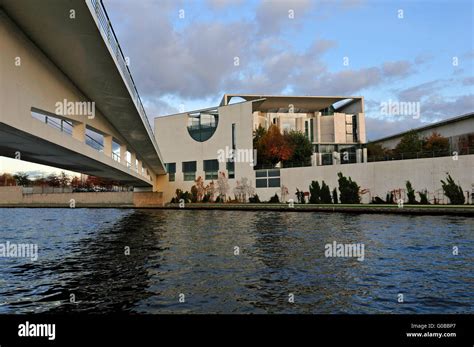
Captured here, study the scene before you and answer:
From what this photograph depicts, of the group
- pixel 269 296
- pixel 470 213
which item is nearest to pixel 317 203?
pixel 470 213

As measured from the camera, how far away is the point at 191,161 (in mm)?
68812

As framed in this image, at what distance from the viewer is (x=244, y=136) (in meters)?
62.6

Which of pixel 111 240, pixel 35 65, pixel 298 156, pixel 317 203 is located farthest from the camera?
pixel 298 156

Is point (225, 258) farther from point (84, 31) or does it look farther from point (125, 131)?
point (125, 131)

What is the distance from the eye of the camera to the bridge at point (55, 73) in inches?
337

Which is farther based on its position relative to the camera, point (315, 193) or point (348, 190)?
point (315, 193)

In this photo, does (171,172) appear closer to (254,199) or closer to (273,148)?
(254,199)

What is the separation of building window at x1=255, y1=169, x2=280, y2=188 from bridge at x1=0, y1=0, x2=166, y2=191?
43940mm

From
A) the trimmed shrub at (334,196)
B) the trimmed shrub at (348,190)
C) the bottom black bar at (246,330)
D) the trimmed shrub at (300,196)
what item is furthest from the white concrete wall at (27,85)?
→ the trimmed shrub at (300,196)

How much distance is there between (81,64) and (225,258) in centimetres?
880

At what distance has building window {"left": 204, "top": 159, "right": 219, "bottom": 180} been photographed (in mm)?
65250

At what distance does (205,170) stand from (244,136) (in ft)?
31.8

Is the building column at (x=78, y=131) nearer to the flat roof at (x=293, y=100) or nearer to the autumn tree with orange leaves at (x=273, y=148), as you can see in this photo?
the autumn tree with orange leaves at (x=273, y=148)

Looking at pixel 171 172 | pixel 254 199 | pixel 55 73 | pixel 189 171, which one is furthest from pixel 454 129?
pixel 55 73
